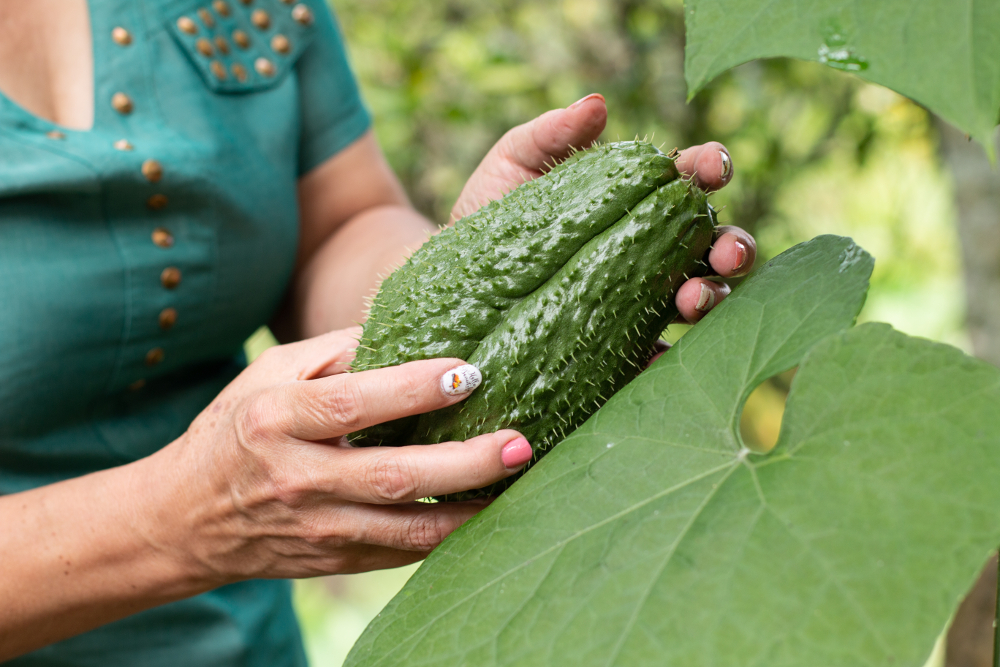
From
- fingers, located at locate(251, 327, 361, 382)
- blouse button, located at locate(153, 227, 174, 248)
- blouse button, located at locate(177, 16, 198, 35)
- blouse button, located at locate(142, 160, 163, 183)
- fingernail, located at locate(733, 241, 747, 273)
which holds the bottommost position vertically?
fingers, located at locate(251, 327, 361, 382)

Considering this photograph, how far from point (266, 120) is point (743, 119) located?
2553mm

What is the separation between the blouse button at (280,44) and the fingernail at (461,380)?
1181 millimetres

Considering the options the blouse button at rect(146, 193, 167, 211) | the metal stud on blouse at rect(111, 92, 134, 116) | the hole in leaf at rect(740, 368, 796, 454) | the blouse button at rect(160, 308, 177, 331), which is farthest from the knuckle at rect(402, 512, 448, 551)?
the hole in leaf at rect(740, 368, 796, 454)

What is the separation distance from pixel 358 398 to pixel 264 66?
116 cm

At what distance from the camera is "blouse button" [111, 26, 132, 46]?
1.57m

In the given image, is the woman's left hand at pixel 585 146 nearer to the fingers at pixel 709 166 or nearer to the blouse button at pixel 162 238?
the fingers at pixel 709 166

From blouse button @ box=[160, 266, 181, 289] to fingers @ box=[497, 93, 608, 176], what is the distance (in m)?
0.72

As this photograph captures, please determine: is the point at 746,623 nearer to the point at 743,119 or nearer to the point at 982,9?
the point at 982,9

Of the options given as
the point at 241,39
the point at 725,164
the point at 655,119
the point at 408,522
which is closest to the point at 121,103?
the point at 241,39

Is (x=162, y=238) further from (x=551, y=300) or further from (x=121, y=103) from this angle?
(x=551, y=300)

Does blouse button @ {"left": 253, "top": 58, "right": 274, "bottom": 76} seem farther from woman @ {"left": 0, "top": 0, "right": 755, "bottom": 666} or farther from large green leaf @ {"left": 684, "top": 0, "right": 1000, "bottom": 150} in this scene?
large green leaf @ {"left": 684, "top": 0, "right": 1000, "bottom": 150}

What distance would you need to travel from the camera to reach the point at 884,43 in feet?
2.08

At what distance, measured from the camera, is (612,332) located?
1.14 metres

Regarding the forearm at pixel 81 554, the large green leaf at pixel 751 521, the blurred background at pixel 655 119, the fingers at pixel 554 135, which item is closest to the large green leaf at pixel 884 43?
the large green leaf at pixel 751 521
